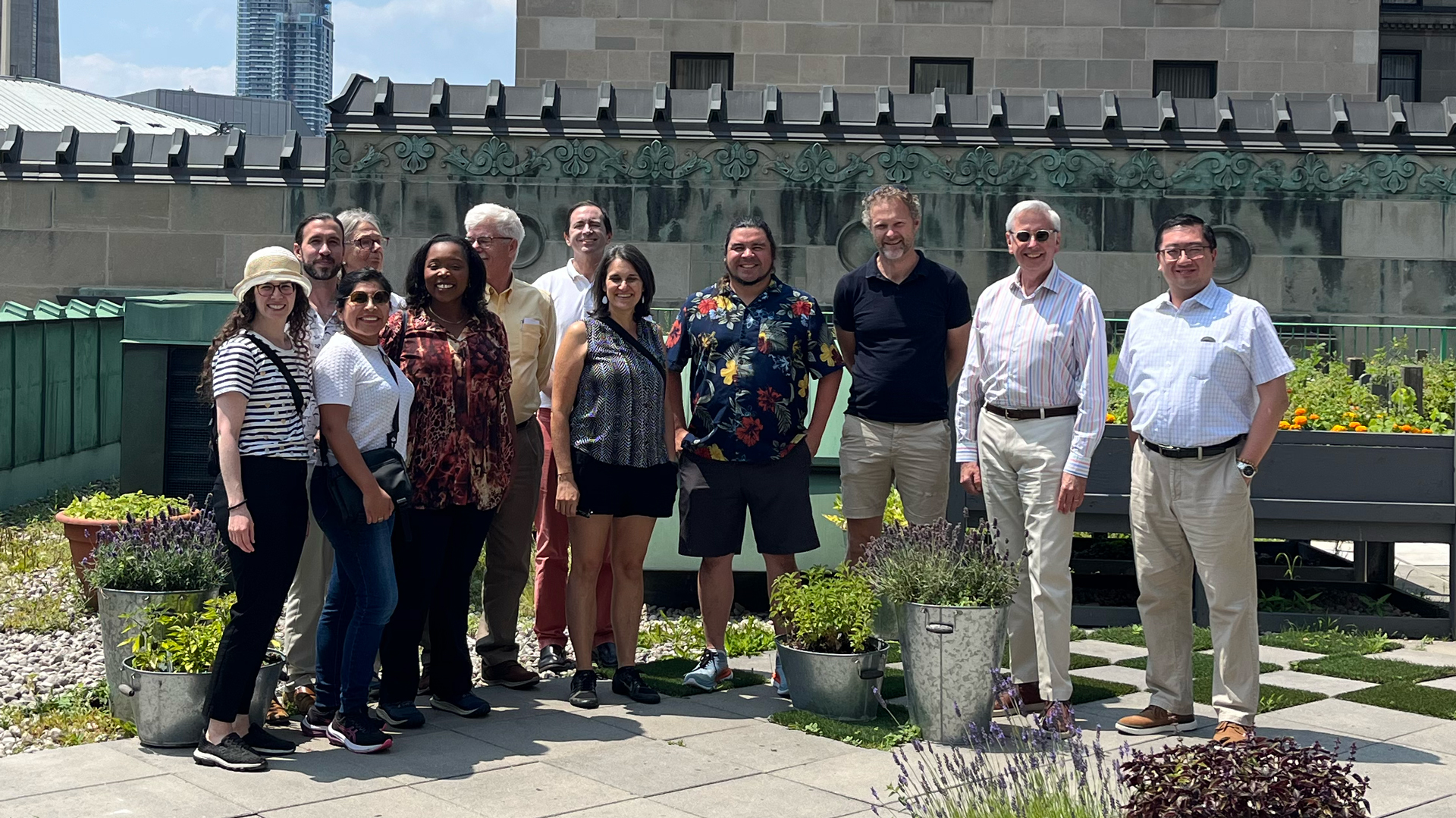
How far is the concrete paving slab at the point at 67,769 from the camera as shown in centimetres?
511

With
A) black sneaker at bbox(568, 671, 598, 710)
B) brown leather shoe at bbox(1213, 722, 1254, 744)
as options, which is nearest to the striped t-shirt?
black sneaker at bbox(568, 671, 598, 710)

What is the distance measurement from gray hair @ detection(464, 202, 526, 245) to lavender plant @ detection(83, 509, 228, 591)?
6.07 ft

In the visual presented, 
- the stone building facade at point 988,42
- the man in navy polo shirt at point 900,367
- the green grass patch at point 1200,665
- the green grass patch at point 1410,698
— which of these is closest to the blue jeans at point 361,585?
the man in navy polo shirt at point 900,367

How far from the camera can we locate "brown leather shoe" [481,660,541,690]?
22.6 feet

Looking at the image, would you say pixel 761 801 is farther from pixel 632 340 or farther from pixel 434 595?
pixel 632 340

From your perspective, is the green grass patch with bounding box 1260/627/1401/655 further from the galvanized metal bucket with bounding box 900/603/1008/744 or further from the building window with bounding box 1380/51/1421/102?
the building window with bounding box 1380/51/1421/102

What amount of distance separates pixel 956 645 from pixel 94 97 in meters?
42.3

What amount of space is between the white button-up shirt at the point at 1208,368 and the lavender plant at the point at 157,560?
12.9 feet

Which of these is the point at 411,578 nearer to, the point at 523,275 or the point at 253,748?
the point at 253,748

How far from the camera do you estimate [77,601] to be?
8438 mm

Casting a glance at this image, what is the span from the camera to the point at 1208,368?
5801mm

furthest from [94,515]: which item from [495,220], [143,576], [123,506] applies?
[495,220]

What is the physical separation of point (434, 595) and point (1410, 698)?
4490 millimetres

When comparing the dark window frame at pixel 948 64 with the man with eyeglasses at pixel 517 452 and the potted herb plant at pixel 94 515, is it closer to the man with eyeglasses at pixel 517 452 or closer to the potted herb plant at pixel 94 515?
the potted herb plant at pixel 94 515
